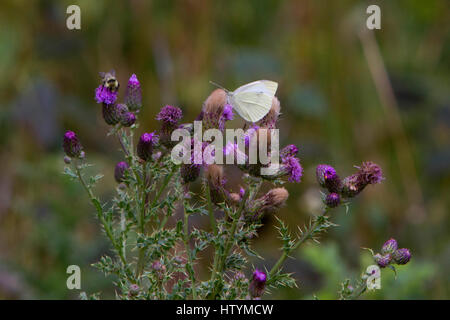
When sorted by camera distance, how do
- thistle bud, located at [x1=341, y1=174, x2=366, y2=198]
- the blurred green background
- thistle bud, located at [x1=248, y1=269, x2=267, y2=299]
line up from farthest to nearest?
the blurred green background → thistle bud, located at [x1=341, y1=174, x2=366, y2=198] → thistle bud, located at [x1=248, y1=269, x2=267, y2=299]

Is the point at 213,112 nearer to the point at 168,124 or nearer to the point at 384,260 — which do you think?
the point at 168,124

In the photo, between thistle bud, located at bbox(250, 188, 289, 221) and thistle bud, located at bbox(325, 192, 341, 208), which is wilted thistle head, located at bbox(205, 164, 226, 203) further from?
thistle bud, located at bbox(325, 192, 341, 208)

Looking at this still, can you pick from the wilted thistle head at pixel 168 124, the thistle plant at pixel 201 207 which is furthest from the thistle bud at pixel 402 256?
the wilted thistle head at pixel 168 124

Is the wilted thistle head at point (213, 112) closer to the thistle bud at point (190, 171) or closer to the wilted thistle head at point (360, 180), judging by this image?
the thistle bud at point (190, 171)

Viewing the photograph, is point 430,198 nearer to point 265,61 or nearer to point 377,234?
point 377,234

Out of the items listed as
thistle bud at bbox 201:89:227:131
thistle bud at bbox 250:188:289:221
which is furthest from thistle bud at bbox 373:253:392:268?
thistle bud at bbox 201:89:227:131

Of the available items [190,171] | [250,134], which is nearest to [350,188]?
[250,134]

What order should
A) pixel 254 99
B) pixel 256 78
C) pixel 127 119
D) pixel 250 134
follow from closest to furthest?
pixel 250 134 < pixel 127 119 < pixel 254 99 < pixel 256 78

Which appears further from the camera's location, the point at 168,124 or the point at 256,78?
the point at 256,78
